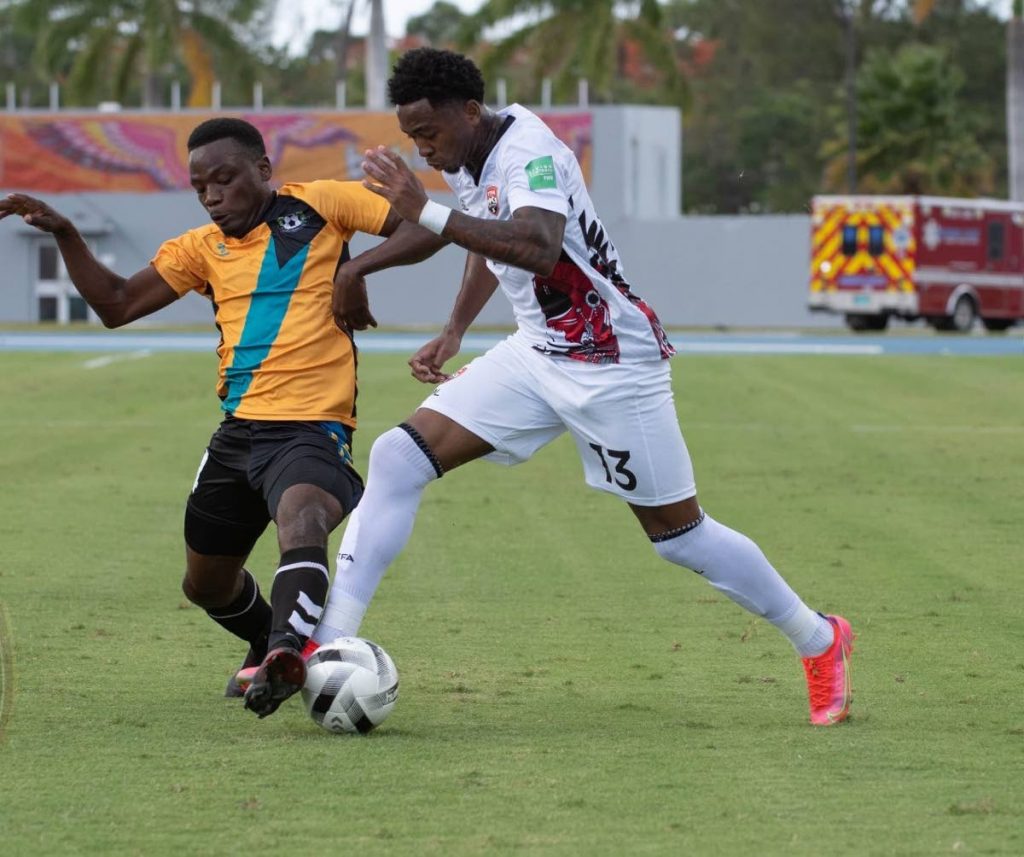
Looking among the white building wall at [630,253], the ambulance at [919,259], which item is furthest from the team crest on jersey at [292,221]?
the white building wall at [630,253]

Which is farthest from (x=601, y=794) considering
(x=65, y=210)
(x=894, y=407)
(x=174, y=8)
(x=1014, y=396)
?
(x=174, y=8)

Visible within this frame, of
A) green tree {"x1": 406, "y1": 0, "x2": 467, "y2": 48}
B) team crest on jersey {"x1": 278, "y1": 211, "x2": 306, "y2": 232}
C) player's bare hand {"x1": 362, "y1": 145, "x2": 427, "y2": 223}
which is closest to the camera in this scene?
player's bare hand {"x1": 362, "y1": 145, "x2": 427, "y2": 223}

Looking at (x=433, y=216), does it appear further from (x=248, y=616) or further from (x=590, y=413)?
(x=248, y=616)

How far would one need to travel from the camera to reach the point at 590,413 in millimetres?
6082

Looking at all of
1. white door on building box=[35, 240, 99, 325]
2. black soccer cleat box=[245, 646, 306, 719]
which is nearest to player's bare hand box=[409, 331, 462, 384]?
black soccer cleat box=[245, 646, 306, 719]

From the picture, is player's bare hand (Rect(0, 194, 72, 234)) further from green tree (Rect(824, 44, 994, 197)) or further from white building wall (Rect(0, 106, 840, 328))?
green tree (Rect(824, 44, 994, 197))

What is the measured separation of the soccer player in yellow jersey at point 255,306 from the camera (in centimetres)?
627

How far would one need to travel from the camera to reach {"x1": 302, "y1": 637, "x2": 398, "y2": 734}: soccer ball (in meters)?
5.86

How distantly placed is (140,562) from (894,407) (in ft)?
40.2

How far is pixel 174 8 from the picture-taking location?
53656 millimetres

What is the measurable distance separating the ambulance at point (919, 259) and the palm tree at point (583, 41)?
1220cm

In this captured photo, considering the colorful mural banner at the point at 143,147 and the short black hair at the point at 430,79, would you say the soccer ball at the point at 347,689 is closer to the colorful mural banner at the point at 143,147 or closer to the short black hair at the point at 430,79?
the short black hair at the point at 430,79

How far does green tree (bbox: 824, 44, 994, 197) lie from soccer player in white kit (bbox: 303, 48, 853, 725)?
53592mm

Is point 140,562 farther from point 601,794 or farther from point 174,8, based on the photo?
point 174,8
